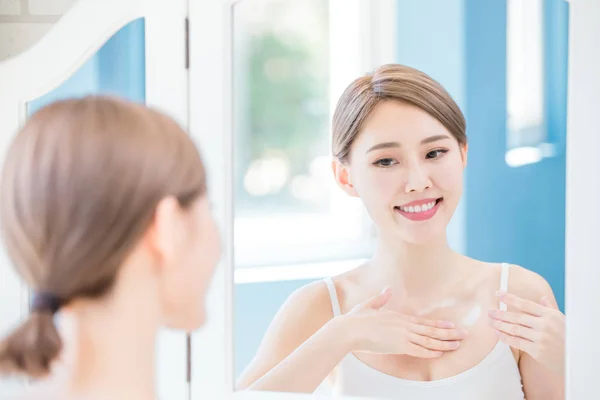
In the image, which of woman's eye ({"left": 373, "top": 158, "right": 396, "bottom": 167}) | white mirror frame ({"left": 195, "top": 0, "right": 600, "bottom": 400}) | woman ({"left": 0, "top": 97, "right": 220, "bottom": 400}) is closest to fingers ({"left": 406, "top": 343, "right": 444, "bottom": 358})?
white mirror frame ({"left": 195, "top": 0, "right": 600, "bottom": 400})

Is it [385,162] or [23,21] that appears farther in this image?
[23,21]

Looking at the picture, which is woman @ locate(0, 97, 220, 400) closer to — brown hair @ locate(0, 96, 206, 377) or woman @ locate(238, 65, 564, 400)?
brown hair @ locate(0, 96, 206, 377)

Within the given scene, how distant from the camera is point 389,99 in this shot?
4.87 ft

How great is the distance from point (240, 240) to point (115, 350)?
0.58 m

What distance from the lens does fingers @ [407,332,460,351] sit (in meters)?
1.50

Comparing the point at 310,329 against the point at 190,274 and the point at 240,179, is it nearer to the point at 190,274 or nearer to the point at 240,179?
the point at 240,179

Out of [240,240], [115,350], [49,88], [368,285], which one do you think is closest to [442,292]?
[368,285]

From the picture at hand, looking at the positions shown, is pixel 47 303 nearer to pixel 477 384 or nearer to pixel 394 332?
pixel 394 332

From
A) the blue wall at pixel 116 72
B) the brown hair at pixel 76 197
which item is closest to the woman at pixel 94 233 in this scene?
the brown hair at pixel 76 197

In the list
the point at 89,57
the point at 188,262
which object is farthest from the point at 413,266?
the point at 89,57

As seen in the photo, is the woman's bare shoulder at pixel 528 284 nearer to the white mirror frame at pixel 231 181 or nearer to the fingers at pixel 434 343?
the white mirror frame at pixel 231 181

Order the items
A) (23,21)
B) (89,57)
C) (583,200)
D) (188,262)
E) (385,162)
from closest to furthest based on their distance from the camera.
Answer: (188,262) → (583,200) → (385,162) → (89,57) → (23,21)

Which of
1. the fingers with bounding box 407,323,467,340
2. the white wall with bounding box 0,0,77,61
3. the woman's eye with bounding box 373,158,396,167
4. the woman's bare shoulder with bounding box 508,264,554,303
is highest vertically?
the white wall with bounding box 0,0,77,61

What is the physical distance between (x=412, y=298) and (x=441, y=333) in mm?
86
